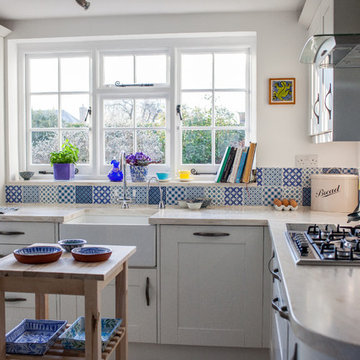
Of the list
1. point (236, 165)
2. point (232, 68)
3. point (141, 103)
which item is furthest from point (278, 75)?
point (141, 103)

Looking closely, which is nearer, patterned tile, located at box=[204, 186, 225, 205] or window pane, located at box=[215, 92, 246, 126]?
patterned tile, located at box=[204, 186, 225, 205]

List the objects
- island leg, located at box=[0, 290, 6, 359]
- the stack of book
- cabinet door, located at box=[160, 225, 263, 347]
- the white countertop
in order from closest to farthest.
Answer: the white countertop < island leg, located at box=[0, 290, 6, 359] < cabinet door, located at box=[160, 225, 263, 347] < the stack of book

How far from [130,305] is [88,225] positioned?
1.90ft

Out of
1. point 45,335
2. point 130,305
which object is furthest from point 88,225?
point 45,335

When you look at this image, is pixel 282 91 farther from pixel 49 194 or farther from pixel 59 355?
pixel 59 355

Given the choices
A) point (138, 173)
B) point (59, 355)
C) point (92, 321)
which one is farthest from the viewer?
point (138, 173)

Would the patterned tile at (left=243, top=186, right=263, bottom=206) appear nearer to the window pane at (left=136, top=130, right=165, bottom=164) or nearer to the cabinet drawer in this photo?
the window pane at (left=136, top=130, right=165, bottom=164)

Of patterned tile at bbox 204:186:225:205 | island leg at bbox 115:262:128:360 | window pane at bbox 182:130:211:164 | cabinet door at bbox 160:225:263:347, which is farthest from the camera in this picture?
window pane at bbox 182:130:211:164

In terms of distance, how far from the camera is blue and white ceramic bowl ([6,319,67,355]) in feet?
5.42

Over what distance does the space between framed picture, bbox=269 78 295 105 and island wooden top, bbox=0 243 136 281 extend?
77.5 inches

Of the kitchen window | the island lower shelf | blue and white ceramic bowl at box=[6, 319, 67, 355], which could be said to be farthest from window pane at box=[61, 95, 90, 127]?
the island lower shelf

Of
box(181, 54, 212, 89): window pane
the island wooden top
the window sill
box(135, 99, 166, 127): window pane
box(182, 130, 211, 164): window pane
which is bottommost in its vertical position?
the island wooden top

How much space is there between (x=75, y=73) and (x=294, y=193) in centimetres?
205

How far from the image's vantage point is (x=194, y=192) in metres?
3.28
